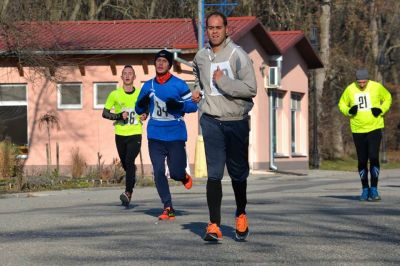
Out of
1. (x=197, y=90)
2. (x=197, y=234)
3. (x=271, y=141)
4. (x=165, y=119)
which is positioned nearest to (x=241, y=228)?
(x=197, y=234)

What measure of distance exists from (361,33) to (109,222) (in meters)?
41.7

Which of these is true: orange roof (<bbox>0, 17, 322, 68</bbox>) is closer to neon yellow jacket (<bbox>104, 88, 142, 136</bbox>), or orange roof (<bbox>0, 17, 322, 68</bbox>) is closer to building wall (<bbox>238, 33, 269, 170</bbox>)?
building wall (<bbox>238, 33, 269, 170</bbox>)

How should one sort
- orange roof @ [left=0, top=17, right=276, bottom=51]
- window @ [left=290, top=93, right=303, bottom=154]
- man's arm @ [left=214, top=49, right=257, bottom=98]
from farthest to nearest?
window @ [left=290, top=93, right=303, bottom=154]
orange roof @ [left=0, top=17, right=276, bottom=51]
man's arm @ [left=214, top=49, right=257, bottom=98]

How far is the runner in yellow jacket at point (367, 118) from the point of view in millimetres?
16109

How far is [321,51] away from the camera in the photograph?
43938 millimetres

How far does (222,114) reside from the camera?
1005 centimetres

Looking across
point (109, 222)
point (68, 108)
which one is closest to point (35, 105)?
point (68, 108)

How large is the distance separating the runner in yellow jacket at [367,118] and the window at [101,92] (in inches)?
717

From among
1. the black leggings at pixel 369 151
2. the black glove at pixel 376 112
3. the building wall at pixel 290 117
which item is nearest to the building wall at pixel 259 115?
the building wall at pixel 290 117

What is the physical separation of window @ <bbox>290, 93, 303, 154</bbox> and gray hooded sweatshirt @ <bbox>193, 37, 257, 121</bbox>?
3004 cm

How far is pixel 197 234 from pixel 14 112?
78.2 feet

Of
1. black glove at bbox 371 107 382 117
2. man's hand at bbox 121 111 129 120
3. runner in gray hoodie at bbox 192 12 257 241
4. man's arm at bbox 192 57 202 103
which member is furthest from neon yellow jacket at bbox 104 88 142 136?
runner in gray hoodie at bbox 192 12 257 241

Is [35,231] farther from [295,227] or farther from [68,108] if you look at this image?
[68,108]

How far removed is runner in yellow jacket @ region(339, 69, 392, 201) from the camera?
634 inches
